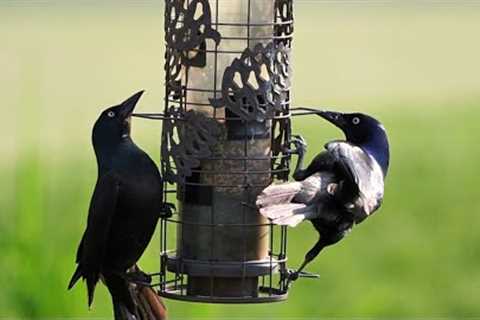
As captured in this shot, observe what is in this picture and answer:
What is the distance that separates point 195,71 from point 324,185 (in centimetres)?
79

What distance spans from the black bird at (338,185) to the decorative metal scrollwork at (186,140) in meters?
0.38

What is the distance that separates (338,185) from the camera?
878cm

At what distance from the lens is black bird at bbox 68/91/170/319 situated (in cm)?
887

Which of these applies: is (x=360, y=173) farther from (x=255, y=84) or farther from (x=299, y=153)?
(x=255, y=84)

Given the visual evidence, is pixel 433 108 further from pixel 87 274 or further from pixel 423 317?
pixel 87 274

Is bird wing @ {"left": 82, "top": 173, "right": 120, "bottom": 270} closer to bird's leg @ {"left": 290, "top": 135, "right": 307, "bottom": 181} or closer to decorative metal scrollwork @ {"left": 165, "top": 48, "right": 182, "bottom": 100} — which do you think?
decorative metal scrollwork @ {"left": 165, "top": 48, "right": 182, "bottom": 100}

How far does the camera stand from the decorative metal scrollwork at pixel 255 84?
8.65 metres

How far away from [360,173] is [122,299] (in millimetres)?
1369

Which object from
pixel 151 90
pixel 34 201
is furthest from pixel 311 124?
pixel 34 201

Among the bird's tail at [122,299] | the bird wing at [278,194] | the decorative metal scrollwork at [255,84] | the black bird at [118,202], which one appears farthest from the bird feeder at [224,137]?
the bird's tail at [122,299]

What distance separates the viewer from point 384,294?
13906mm

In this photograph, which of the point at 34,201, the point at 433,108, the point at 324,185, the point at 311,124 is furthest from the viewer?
the point at 433,108

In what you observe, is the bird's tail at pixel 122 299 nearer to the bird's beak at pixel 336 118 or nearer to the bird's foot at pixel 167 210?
the bird's foot at pixel 167 210

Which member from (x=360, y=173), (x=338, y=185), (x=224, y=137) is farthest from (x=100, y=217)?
(x=360, y=173)
